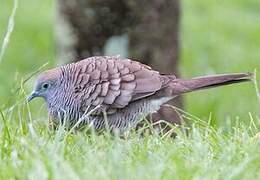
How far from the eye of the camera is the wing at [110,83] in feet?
21.6

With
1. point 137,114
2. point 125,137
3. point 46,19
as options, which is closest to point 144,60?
point 137,114

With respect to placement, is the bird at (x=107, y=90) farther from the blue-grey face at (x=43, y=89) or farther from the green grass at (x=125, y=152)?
the green grass at (x=125, y=152)

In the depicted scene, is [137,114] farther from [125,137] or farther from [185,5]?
[185,5]

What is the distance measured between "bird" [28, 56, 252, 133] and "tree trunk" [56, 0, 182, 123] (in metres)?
2.29

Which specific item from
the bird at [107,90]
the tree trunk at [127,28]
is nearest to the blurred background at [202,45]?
the tree trunk at [127,28]

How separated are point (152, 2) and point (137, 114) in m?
2.67

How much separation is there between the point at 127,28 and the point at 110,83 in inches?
105

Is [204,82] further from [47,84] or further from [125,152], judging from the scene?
[125,152]

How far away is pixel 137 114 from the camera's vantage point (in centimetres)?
671

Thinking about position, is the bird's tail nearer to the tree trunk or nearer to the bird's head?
the bird's head

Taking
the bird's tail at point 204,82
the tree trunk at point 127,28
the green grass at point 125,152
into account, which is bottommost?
the green grass at point 125,152

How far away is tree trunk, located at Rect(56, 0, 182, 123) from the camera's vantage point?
9219 millimetres

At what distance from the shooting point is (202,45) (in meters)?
14.1

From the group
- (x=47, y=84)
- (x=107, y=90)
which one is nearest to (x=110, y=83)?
(x=107, y=90)
